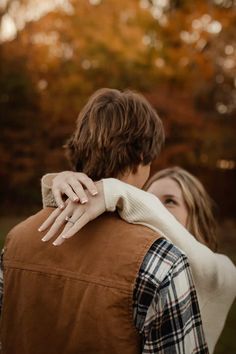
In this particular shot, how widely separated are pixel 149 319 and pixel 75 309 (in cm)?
22

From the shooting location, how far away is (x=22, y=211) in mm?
14516

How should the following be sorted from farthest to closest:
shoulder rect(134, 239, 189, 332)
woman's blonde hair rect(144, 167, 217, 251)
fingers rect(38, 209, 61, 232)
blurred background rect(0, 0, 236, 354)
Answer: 1. blurred background rect(0, 0, 236, 354)
2. woman's blonde hair rect(144, 167, 217, 251)
3. fingers rect(38, 209, 61, 232)
4. shoulder rect(134, 239, 189, 332)

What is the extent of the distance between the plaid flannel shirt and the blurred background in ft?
31.4

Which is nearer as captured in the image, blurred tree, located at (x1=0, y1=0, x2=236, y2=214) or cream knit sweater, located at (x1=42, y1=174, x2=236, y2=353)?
cream knit sweater, located at (x1=42, y1=174, x2=236, y2=353)

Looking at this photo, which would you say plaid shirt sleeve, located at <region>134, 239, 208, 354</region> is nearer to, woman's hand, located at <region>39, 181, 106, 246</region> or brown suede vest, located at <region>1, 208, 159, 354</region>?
brown suede vest, located at <region>1, 208, 159, 354</region>

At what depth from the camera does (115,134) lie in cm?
161

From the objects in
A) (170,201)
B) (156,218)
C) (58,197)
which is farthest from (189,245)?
(170,201)

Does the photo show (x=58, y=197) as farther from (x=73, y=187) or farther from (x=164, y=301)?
(x=164, y=301)

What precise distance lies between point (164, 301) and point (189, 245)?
0.35 metres

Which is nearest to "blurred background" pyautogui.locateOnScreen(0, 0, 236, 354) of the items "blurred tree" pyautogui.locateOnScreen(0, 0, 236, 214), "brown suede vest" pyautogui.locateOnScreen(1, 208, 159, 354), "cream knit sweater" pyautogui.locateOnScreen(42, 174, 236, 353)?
"blurred tree" pyautogui.locateOnScreen(0, 0, 236, 214)

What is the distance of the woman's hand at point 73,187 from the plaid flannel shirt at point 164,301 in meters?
0.24

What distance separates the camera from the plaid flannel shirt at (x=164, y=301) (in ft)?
4.65

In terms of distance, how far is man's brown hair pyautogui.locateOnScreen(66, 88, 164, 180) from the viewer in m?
1.61

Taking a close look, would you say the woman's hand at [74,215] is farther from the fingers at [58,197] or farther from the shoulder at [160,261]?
the shoulder at [160,261]
